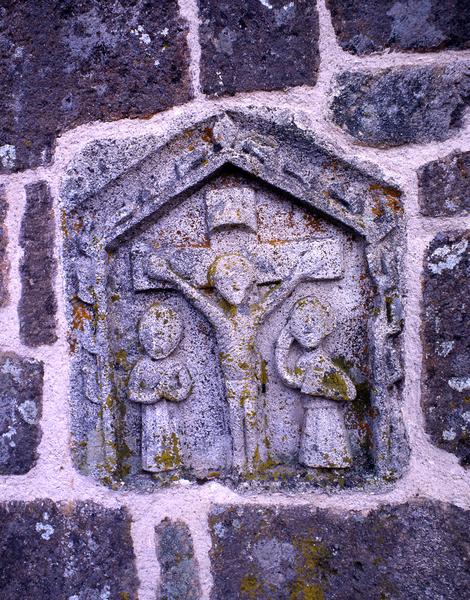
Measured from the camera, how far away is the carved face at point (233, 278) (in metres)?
1.56

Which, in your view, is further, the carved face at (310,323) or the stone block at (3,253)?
the stone block at (3,253)

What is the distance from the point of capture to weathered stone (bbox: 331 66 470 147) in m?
1.49

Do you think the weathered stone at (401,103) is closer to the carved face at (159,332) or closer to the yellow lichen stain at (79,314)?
the carved face at (159,332)

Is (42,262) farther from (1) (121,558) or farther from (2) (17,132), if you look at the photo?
(1) (121,558)

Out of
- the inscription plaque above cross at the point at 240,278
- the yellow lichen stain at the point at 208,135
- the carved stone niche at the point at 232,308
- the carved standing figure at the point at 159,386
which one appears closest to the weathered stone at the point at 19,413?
the carved stone niche at the point at 232,308

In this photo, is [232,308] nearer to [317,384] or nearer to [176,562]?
[317,384]

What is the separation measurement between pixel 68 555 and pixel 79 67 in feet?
4.31

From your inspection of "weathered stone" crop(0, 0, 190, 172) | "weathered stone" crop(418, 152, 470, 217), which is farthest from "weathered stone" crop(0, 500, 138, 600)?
"weathered stone" crop(418, 152, 470, 217)

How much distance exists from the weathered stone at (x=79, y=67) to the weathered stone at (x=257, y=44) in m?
0.08

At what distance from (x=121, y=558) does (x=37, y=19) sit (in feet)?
4.84

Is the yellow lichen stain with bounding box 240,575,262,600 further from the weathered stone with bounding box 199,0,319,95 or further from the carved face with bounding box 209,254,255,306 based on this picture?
the weathered stone with bounding box 199,0,319,95

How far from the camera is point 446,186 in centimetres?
149

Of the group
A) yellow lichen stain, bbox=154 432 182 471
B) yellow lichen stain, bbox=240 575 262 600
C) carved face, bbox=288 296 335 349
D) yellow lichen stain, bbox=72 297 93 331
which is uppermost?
yellow lichen stain, bbox=72 297 93 331

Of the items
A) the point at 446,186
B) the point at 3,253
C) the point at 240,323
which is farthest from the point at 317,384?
the point at 3,253
